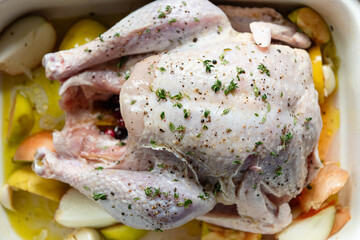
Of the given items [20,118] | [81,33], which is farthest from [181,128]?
[20,118]

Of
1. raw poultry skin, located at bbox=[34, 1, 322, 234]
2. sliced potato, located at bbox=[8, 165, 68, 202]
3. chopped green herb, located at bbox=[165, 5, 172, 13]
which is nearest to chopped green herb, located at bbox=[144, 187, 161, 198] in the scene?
raw poultry skin, located at bbox=[34, 1, 322, 234]

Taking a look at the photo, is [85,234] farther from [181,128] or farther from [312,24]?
[312,24]

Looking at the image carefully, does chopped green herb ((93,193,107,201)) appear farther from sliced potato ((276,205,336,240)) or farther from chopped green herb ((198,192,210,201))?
sliced potato ((276,205,336,240))

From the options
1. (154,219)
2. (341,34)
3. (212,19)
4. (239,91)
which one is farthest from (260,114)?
(341,34)

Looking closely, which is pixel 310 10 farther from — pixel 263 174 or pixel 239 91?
pixel 263 174

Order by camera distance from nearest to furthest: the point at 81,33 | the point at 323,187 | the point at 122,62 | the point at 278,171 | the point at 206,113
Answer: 1. the point at 206,113
2. the point at 278,171
3. the point at 122,62
4. the point at 323,187
5. the point at 81,33

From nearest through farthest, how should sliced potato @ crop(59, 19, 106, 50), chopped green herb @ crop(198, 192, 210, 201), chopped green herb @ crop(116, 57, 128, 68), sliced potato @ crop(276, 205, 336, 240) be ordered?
1. chopped green herb @ crop(198, 192, 210, 201)
2. chopped green herb @ crop(116, 57, 128, 68)
3. sliced potato @ crop(276, 205, 336, 240)
4. sliced potato @ crop(59, 19, 106, 50)
